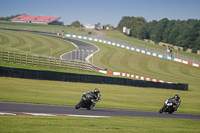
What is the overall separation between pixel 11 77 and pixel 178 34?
109 meters

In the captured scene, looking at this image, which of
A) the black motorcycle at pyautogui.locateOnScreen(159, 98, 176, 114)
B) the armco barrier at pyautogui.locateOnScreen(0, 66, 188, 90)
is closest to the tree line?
the armco barrier at pyautogui.locateOnScreen(0, 66, 188, 90)

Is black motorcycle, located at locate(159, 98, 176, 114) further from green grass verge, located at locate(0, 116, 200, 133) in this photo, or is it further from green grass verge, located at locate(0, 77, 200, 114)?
green grass verge, located at locate(0, 116, 200, 133)

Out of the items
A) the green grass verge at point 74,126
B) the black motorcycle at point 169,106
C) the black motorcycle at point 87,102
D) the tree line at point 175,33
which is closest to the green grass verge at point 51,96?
the black motorcycle at point 169,106

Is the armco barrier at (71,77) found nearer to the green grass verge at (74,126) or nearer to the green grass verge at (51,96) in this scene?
the green grass verge at (51,96)

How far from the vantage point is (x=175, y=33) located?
133 metres

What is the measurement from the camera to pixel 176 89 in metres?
44.2

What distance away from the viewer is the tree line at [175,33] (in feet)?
399

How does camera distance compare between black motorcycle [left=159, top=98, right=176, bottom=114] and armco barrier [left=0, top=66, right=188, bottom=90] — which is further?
armco barrier [left=0, top=66, right=188, bottom=90]

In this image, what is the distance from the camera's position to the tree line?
399 ft

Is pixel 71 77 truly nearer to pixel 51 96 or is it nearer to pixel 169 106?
pixel 51 96

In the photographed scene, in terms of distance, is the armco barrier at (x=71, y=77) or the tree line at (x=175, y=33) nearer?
the armco barrier at (x=71, y=77)

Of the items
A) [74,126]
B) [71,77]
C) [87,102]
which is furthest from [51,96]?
[71,77]

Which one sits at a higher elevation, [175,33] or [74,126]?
[175,33]

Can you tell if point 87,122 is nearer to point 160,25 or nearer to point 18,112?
point 18,112
